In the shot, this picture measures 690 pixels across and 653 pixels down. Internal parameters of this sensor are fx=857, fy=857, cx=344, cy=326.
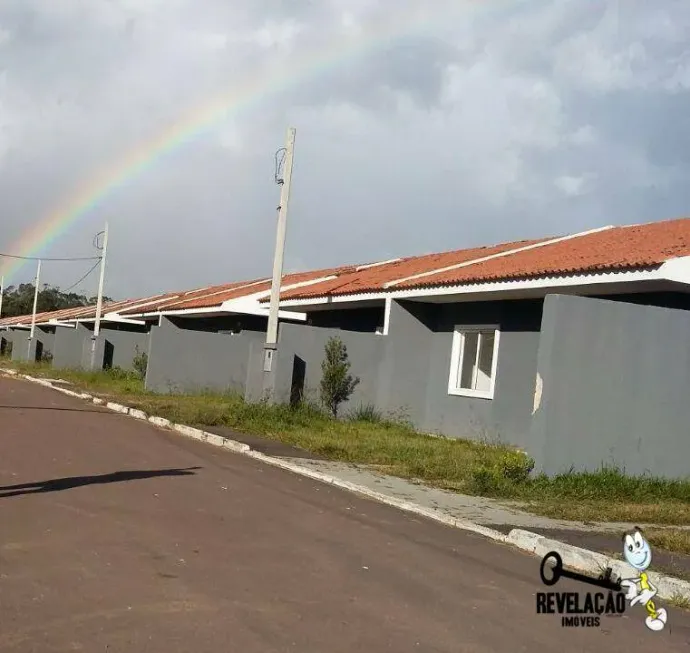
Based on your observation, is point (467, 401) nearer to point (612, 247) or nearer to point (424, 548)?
point (612, 247)

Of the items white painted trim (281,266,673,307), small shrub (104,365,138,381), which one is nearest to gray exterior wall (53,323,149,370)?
small shrub (104,365,138,381)

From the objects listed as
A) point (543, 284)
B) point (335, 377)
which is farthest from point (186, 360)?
point (543, 284)

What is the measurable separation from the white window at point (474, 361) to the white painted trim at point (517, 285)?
109cm

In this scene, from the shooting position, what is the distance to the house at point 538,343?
10.9 m

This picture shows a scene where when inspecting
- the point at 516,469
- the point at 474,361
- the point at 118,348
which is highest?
the point at 474,361

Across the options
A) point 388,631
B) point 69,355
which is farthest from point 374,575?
point 69,355

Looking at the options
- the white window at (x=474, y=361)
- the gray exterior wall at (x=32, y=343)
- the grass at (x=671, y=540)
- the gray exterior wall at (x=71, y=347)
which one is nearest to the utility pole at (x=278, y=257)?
the white window at (x=474, y=361)

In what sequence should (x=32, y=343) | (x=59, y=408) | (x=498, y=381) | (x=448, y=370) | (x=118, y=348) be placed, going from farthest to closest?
(x=32, y=343)
(x=118, y=348)
(x=59, y=408)
(x=448, y=370)
(x=498, y=381)

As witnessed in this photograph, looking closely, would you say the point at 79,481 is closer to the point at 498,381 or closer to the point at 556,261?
the point at 498,381

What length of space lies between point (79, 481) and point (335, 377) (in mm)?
9282

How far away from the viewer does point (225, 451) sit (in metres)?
12.8

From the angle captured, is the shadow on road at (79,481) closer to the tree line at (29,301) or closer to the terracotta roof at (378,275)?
the terracotta roof at (378,275)

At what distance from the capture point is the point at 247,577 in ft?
17.6

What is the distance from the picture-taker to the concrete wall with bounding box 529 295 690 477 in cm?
1081
